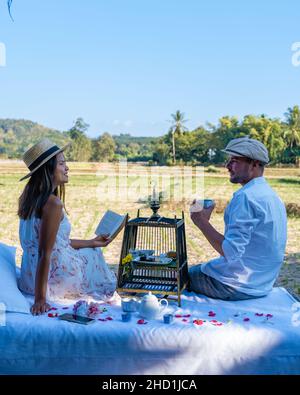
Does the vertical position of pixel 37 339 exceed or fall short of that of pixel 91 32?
it falls short

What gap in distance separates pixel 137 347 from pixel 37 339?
43cm

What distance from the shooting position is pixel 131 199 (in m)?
14.6

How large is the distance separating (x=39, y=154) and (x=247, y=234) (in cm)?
111

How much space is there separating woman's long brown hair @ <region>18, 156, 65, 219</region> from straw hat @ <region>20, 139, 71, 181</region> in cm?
3

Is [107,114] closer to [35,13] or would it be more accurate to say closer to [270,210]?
[35,13]

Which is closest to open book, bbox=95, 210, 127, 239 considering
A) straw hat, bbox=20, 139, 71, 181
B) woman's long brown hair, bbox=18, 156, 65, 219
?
woman's long brown hair, bbox=18, 156, 65, 219

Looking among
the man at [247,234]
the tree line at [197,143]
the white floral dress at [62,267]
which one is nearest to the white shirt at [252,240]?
the man at [247,234]

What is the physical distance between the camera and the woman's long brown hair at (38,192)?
2449 millimetres

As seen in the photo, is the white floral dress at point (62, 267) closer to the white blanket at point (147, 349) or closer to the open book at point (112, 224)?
the open book at point (112, 224)

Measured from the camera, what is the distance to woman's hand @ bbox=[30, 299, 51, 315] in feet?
7.69

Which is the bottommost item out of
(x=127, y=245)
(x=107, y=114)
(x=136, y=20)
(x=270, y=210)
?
(x=127, y=245)

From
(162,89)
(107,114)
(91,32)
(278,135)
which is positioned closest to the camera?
(278,135)

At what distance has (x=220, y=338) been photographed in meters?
2.14

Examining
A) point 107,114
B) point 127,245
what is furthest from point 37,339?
point 107,114
